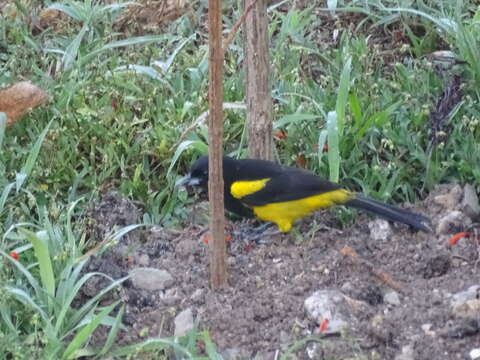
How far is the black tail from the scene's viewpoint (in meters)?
5.27

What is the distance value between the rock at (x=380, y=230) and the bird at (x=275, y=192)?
85 mm

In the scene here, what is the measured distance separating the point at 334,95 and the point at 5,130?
6.51ft

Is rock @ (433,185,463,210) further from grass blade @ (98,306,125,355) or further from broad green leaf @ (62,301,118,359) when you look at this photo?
broad green leaf @ (62,301,118,359)

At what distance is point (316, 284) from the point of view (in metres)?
4.87

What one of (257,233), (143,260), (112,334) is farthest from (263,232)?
(112,334)

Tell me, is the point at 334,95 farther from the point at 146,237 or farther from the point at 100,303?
the point at 100,303

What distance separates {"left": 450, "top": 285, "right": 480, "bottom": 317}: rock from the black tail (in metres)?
0.70

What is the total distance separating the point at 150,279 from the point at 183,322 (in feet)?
1.45

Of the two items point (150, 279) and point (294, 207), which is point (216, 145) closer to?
point (150, 279)

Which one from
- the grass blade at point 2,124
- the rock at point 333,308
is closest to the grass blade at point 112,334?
the rock at point 333,308

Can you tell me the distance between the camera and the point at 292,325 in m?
4.56

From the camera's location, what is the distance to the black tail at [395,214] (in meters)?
5.27

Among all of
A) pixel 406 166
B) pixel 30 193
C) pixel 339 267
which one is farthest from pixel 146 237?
pixel 406 166

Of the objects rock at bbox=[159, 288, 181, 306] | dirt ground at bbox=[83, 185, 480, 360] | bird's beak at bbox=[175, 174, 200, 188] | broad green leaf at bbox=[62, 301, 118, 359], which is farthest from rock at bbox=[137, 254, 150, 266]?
broad green leaf at bbox=[62, 301, 118, 359]
